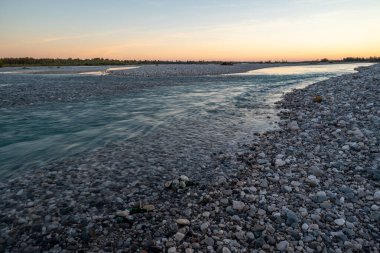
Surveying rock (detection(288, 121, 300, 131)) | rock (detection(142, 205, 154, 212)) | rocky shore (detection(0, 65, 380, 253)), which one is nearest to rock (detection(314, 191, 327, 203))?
rocky shore (detection(0, 65, 380, 253))

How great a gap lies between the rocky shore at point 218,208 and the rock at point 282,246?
0.02 m

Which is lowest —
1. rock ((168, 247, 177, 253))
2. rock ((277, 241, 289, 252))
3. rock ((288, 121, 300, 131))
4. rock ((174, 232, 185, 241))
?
rock ((168, 247, 177, 253))

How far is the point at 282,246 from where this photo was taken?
15.3ft

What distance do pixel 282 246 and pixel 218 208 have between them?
5.32 ft

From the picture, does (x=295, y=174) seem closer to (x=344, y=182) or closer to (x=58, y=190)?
(x=344, y=182)

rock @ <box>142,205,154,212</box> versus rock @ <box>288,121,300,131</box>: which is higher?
rock @ <box>288,121,300,131</box>

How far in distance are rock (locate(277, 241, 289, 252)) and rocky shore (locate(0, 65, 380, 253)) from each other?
0.02 metres

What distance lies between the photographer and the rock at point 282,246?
4621 millimetres

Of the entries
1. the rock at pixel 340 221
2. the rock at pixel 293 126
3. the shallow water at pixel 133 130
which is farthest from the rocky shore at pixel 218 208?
the rock at pixel 293 126

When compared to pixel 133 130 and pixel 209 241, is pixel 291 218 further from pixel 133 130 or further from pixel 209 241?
pixel 133 130

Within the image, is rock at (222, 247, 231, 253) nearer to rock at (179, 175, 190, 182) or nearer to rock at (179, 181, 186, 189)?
rock at (179, 181, 186, 189)

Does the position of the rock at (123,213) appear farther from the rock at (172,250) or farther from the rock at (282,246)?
the rock at (282,246)

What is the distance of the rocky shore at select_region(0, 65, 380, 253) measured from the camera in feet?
15.9

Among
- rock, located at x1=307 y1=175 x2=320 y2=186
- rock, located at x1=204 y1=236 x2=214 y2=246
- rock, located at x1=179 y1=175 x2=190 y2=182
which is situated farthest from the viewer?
rock, located at x1=179 y1=175 x2=190 y2=182
